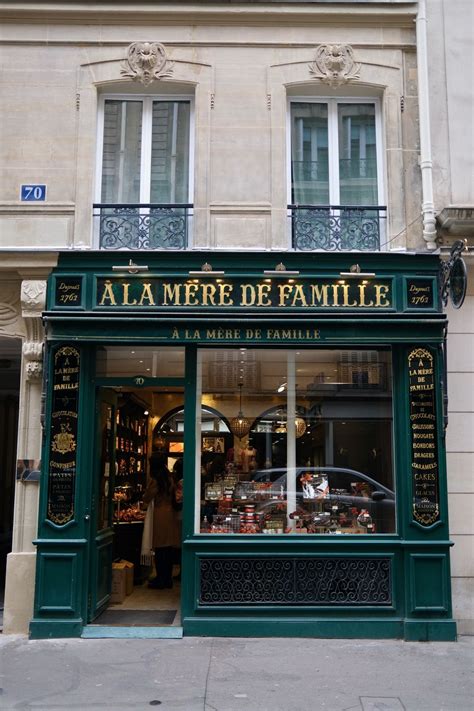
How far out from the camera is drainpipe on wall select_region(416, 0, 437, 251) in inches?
309

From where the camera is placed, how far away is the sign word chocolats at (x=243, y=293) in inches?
300

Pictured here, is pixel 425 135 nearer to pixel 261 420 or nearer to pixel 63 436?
pixel 261 420

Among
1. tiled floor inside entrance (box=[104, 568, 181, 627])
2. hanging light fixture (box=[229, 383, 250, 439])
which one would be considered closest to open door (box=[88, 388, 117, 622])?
tiled floor inside entrance (box=[104, 568, 181, 627])

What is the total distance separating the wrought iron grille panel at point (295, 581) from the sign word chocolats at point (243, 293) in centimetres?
295

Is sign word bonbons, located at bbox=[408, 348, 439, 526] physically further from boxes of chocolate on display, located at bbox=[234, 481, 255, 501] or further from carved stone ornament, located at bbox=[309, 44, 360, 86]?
carved stone ornament, located at bbox=[309, 44, 360, 86]

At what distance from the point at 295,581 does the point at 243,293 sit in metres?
3.35

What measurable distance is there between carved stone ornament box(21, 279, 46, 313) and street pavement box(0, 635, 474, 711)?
3.76 meters

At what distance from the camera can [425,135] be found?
8.04 meters

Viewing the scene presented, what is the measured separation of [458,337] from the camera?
789 cm

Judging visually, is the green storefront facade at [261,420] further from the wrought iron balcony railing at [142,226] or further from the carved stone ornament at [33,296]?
the wrought iron balcony railing at [142,226]

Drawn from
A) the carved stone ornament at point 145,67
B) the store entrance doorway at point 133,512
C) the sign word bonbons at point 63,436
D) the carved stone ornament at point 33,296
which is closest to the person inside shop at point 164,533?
the store entrance doorway at point 133,512

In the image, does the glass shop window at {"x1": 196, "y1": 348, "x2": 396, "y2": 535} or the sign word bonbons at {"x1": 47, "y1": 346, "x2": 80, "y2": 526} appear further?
the glass shop window at {"x1": 196, "y1": 348, "x2": 396, "y2": 535}

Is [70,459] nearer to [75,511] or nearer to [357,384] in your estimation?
[75,511]

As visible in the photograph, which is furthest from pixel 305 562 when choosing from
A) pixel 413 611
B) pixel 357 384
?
pixel 357 384
